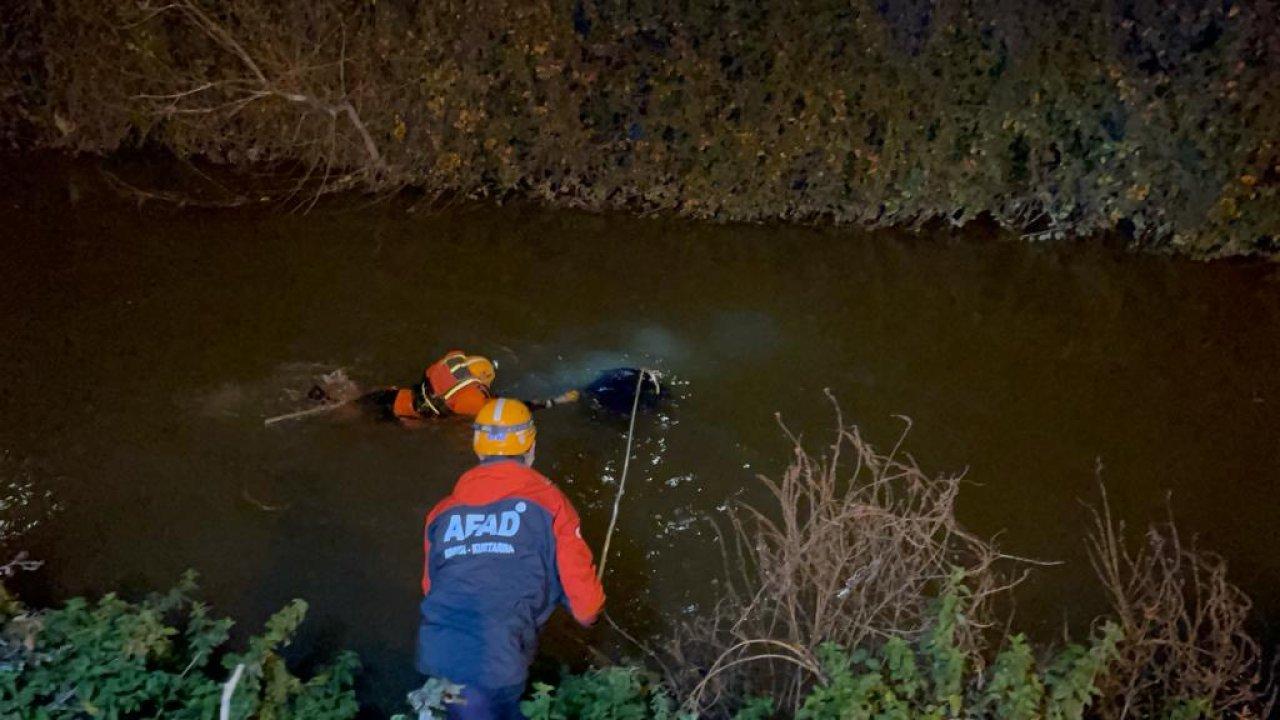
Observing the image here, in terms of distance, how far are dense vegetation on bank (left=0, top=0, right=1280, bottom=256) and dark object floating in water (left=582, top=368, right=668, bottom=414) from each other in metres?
2.96

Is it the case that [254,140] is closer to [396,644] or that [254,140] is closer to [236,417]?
[236,417]

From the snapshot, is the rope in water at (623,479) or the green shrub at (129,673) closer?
the green shrub at (129,673)

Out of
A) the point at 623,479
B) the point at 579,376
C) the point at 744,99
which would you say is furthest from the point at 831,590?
the point at 744,99

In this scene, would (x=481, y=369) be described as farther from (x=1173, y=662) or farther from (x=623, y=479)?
(x=1173, y=662)

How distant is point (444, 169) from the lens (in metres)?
9.29

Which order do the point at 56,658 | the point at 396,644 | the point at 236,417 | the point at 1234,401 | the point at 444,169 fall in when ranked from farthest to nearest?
the point at 444,169 → the point at 1234,401 → the point at 236,417 → the point at 396,644 → the point at 56,658

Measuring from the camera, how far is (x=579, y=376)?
6.95m

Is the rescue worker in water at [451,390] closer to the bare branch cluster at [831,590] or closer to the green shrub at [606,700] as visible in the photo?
the bare branch cluster at [831,590]

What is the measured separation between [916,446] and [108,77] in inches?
336

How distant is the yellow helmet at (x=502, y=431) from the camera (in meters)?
4.35

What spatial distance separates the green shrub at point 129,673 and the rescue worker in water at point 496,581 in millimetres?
540

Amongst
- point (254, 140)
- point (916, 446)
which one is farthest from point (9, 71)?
point (916, 446)

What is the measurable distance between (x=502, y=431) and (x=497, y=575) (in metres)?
0.69

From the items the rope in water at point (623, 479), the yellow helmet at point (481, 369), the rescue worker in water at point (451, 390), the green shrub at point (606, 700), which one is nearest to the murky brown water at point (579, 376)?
the rope in water at point (623, 479)
